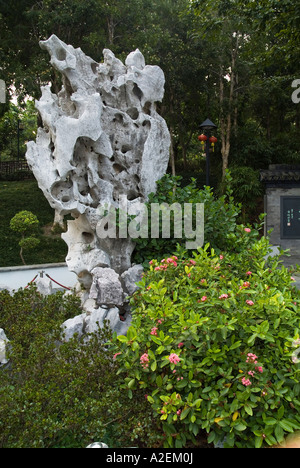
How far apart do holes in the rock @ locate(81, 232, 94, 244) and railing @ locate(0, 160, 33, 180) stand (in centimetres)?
1458

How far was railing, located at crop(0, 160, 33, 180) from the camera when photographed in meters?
18.4

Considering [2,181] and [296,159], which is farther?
[2,181]

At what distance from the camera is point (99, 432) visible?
2.52 metres

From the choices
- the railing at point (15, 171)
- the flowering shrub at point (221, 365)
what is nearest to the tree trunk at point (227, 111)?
the railing at point (15, 171)

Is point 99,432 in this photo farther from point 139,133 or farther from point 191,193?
point 139,133

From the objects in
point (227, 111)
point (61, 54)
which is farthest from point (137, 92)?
point (227, 111)

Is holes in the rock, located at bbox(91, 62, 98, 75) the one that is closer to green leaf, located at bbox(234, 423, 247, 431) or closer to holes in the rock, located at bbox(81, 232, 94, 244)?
holes in the rock, located at bbox(81, 232, 94, 244)

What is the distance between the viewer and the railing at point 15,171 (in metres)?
18.4

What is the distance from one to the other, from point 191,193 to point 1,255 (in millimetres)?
8125

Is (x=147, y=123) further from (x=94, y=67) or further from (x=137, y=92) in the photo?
(x=94, y=67)

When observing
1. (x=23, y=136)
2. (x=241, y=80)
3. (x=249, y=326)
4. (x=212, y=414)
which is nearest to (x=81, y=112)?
(x=249, y=326)

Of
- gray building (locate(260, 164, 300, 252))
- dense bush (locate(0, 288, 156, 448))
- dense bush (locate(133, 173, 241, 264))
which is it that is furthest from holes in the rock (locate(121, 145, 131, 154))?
gray building (locate(260, 164, 300, 252))
